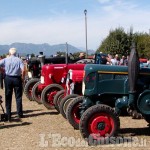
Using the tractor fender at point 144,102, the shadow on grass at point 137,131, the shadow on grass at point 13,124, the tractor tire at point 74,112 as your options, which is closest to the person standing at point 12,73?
the shadow on grass at point 13,124

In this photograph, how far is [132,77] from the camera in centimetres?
699

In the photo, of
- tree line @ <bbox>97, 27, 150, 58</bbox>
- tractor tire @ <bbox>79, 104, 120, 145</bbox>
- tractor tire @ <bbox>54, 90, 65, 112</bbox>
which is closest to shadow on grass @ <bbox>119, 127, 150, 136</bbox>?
tractor tire @ <bbox>79, 104, 120, 145</bbox>

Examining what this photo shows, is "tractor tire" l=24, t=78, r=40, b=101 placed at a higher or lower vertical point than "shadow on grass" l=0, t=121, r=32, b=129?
higher

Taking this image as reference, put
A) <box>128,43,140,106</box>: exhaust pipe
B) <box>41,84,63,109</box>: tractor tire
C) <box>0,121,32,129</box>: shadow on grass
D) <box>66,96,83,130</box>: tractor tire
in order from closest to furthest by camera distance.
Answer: <box>128,43,140,106</box>: exhaust pipe → <box>66,96,83,130</box>: tractor tire → <box>0,121,32,129</box>: shadow on grass → <box>41,84,63,109</box>: tractor tire

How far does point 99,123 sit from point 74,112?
1.25 m

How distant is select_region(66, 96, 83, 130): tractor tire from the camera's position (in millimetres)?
8109

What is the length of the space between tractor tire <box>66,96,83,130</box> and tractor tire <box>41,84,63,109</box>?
3143 mm

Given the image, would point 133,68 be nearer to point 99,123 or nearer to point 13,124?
point 99,123

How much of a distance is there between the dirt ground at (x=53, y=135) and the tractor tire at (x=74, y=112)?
0.16 meters

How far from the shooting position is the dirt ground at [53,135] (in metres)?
6.76

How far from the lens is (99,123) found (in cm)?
703

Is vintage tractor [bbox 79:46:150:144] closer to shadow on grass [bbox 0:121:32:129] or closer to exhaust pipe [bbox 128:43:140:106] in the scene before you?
exhaust pipe [bbox 128:43:140:106]

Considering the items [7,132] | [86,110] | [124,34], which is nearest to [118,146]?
[86,110]

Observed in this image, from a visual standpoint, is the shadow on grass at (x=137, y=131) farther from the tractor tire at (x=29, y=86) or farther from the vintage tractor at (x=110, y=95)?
the tractor tire at (x=29, y=86)
